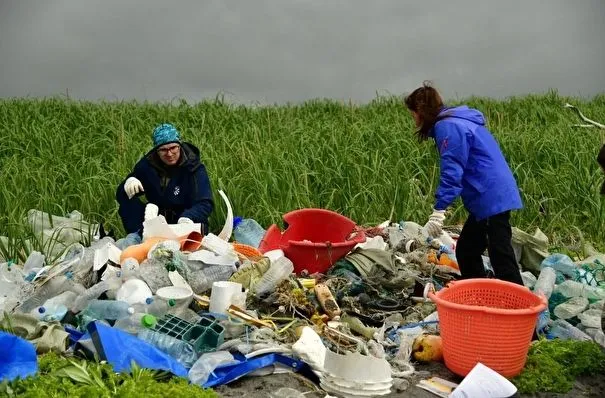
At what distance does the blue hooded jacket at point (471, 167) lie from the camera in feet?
15.4

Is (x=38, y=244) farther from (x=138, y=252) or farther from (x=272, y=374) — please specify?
(x=272, y=374)

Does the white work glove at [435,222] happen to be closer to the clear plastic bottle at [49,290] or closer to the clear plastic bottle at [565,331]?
the clear plastic bottle at [565,331]

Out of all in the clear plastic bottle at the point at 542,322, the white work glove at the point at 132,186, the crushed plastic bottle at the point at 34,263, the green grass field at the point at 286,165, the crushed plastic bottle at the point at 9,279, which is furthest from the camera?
the green grass field at the point at 286,165

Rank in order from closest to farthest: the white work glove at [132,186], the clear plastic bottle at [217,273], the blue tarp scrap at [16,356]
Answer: the blue tarp scrap at [16,356] < the clear plastic bottle at [217,273] < the white work glove at [132,186]

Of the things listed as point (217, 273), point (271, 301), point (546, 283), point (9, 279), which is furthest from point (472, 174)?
point (9, 279)

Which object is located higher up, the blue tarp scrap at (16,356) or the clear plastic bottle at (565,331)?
the blue tarp scrap at (16,356)

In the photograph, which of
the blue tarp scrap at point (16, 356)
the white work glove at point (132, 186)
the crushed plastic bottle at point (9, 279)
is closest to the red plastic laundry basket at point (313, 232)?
the white work glove at point (132, 186)

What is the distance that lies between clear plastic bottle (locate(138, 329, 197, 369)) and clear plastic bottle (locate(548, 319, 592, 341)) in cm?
222

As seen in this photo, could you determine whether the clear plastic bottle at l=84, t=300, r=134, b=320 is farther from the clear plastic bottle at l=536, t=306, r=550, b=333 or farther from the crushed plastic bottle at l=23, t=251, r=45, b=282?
the clear plastic bottle at l=536, t=306, r=550, b=333

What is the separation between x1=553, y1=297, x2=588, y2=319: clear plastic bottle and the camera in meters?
4.67

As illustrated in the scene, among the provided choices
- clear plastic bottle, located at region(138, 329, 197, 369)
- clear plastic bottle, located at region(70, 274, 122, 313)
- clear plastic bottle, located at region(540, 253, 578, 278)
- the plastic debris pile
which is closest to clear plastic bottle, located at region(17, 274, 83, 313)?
the plastic debris pile

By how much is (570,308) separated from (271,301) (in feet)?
6.15

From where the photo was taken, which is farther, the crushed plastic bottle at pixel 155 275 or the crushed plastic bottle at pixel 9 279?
the crushed plastic bottle at pixel 9 279

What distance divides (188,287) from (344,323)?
97 cm
